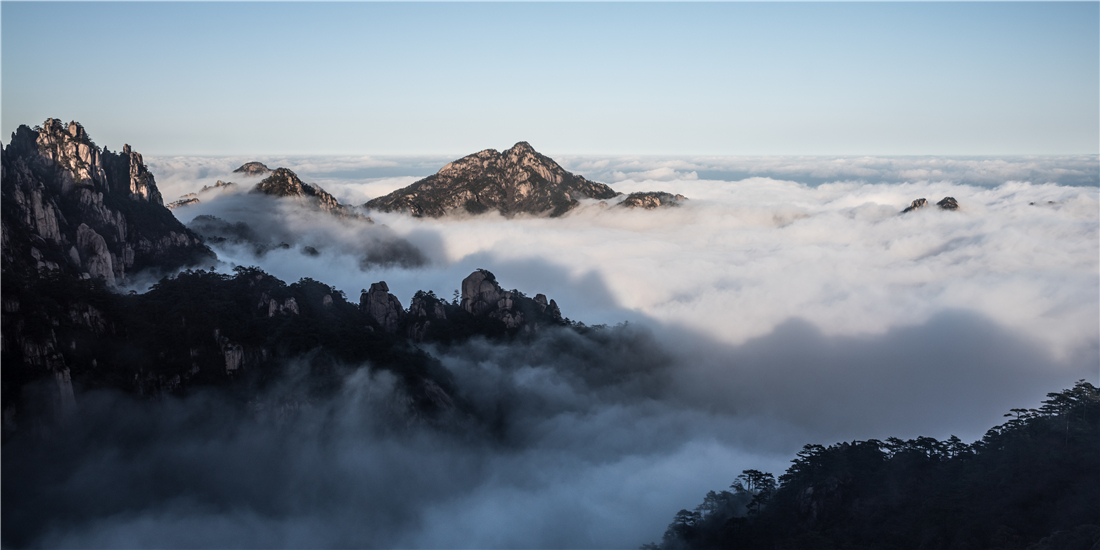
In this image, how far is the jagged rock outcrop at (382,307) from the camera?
155 meters

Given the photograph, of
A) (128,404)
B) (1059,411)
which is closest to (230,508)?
(128,404)

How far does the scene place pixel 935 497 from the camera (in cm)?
8125

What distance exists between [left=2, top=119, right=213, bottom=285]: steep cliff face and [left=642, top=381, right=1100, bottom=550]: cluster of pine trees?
4651 inches

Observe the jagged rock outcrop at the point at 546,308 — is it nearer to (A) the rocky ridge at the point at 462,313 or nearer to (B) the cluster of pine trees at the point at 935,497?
(A) the rocky ridge at the point at 462,313

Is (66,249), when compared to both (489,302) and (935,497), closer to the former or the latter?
(489,302)

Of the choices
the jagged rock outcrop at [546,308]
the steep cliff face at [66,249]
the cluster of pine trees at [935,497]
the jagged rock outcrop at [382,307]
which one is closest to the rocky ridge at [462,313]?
the jagged rock outcrop at [382,307]

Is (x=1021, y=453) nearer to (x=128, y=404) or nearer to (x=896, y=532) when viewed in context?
(x=896, y=532)

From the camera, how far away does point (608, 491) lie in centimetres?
11581

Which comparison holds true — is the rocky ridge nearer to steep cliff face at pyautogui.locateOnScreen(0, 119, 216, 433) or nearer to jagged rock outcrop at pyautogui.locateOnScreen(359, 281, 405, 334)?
jagged rock outcrop at pyautogui.locateOnScreen(359, 281, 405, 334)

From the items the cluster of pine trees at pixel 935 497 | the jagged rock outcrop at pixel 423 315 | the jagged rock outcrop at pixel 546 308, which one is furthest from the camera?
the jagged rock outcrop at pixel 546 308

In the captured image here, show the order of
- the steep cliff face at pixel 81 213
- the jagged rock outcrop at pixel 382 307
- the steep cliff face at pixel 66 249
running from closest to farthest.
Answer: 1. the steep cliff face at pixel 66 249
2. the steep cliff face at pixel 81 213
3. the jagged rock outcrop at pixel 382 307

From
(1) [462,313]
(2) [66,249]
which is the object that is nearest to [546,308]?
(1) [462,313]

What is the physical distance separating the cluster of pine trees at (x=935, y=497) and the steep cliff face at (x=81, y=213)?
118 meters

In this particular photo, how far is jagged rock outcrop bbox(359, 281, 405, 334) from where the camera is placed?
155 meters
